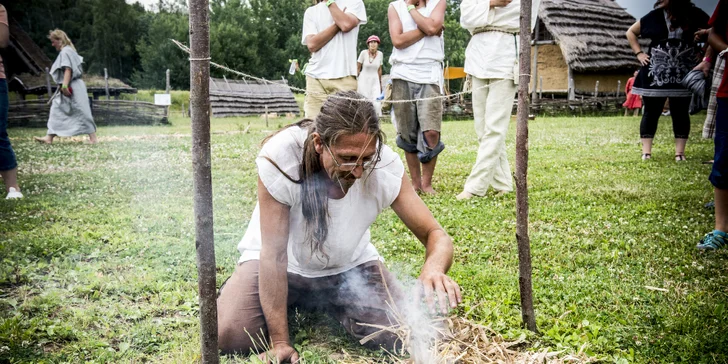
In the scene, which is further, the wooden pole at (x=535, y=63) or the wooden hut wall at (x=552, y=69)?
the wooden hut wall at (x=552, y=69)

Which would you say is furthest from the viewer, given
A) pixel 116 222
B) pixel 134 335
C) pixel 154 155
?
pixel 154 155

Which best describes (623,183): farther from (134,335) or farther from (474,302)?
(134,335)

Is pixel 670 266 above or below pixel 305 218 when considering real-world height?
below

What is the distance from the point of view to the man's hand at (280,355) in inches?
86.0

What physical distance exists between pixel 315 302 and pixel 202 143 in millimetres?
1186

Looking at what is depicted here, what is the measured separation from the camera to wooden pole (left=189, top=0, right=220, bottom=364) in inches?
66.4

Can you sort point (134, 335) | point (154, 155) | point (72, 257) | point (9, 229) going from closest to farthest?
point (134, 335)
point (72, 257)
point (9, 229)
point (154, 155)

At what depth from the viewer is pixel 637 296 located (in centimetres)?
267

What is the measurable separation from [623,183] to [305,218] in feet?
13.5

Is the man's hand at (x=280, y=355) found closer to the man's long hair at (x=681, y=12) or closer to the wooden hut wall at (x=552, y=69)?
the man's long hair at (x=681, y=12)

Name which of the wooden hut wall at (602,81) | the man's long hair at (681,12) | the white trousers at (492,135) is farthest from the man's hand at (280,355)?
the wooden hut wall at (602,81)

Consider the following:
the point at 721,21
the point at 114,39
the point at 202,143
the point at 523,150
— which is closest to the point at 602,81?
the point at 721,21

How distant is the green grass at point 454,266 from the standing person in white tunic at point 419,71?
0.49m

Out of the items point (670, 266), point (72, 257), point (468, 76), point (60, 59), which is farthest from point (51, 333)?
point (60, 59)
